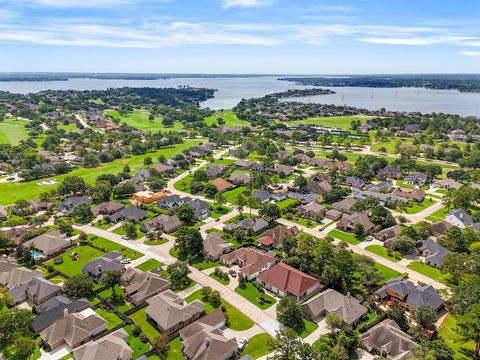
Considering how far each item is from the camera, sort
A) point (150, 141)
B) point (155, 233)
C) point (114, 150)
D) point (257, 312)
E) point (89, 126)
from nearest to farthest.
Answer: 1. point (257, 312)
2. point (155, 233)
3. point (114, 150)
4. point (150, 141)
5. point (89, 126)

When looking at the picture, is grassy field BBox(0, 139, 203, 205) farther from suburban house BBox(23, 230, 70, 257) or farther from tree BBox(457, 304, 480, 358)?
tree BBox(457, 304, 480, 358)

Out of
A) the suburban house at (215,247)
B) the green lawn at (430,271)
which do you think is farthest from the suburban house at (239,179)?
the green lawn at (430,271)

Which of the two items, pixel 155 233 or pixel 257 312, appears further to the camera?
pixel 155 233

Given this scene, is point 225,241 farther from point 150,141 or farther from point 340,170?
point 150,141

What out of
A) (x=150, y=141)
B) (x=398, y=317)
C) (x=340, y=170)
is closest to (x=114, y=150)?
(x=150, y=141)

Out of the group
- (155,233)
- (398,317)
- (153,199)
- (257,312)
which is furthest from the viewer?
(153,199)
